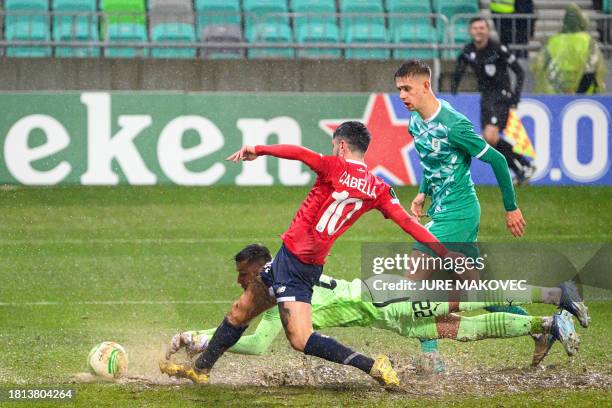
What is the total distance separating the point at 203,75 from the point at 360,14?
2.98 meters

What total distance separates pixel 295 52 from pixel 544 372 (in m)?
12.6

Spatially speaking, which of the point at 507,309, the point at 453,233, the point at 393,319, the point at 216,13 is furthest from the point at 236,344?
the point at 216,13

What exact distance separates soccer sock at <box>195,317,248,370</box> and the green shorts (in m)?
1.52

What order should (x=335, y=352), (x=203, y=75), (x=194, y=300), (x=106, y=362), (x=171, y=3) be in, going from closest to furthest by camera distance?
(x=335, y=352), (x=106, y=362), (x=194, y=300), (x=203, y=75), (x=171, y=3)

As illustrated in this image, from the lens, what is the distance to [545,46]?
60.6 ft

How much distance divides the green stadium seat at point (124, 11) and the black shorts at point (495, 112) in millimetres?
6184

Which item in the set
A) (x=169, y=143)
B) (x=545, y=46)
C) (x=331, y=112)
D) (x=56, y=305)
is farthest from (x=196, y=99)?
(x=56, y=305)

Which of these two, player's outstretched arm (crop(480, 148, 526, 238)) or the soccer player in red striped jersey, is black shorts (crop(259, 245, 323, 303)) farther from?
player's outstretched arm (crop(480, 148, 526, 238))

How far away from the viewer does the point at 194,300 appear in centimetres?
1109

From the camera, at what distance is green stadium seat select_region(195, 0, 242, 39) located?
20.0 meters

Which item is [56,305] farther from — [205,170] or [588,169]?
[588,169]

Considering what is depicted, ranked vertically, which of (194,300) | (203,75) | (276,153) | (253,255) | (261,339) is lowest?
(194,300)

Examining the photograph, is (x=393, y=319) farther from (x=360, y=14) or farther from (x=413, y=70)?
(x=360, y=14)

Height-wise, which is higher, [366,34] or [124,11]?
[124,11]
